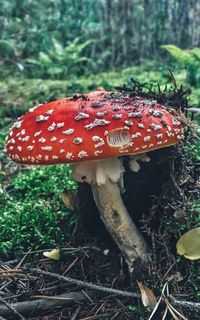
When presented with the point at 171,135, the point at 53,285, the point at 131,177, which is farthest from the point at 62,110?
the point at 53,285

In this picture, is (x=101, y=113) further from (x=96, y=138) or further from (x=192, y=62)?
(x=192, y=62)

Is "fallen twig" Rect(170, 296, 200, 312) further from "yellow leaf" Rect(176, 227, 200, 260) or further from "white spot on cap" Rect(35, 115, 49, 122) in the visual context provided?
"white spot on cap" Rect(35, 115, 49, 122)

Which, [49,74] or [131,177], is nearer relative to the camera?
[131,177]

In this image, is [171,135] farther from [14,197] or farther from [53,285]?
[14,197]

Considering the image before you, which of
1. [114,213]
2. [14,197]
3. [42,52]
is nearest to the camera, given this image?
[114,213]

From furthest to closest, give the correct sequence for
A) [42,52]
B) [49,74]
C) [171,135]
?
[42,52] → [49,74] → [171,135]

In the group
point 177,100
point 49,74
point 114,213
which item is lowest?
point 49,74

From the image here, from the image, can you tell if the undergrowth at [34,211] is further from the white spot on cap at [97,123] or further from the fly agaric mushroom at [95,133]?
the white spot on cap at [97,123]

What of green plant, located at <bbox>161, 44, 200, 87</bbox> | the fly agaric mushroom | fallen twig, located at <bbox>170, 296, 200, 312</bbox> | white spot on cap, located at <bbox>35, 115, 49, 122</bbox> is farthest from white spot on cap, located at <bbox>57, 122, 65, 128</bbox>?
green plant, located at <bbox>161, 44, 200, 87</bbox>
